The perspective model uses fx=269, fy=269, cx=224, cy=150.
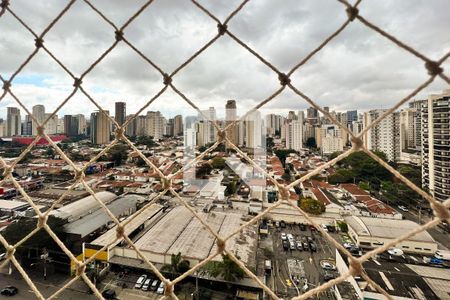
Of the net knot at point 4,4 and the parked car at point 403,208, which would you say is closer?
the net knot at point 4,4

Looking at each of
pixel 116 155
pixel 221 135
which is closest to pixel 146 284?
pixel 221 135

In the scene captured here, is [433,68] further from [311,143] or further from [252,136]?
[311,143]

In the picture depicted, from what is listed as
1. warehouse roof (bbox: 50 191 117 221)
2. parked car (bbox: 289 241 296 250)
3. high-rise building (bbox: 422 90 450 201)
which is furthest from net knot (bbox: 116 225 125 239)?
high-rise building (bbox: 422 90 450 201)

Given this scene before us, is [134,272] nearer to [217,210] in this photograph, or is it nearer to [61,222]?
[61,222]

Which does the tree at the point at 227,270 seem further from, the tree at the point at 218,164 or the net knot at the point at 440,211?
the tree at the point at 218,164

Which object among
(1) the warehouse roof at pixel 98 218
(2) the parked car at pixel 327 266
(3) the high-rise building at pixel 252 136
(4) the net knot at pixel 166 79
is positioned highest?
(3) the high-rise building at pixel 252 136

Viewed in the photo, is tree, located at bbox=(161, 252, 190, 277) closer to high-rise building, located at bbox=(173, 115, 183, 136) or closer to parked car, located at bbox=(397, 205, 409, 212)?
parked car, located at bbox=(397, 205, 409, 212)

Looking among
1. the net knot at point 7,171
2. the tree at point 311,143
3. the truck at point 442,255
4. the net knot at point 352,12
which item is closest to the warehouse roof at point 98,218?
the net knot at point 7,171
